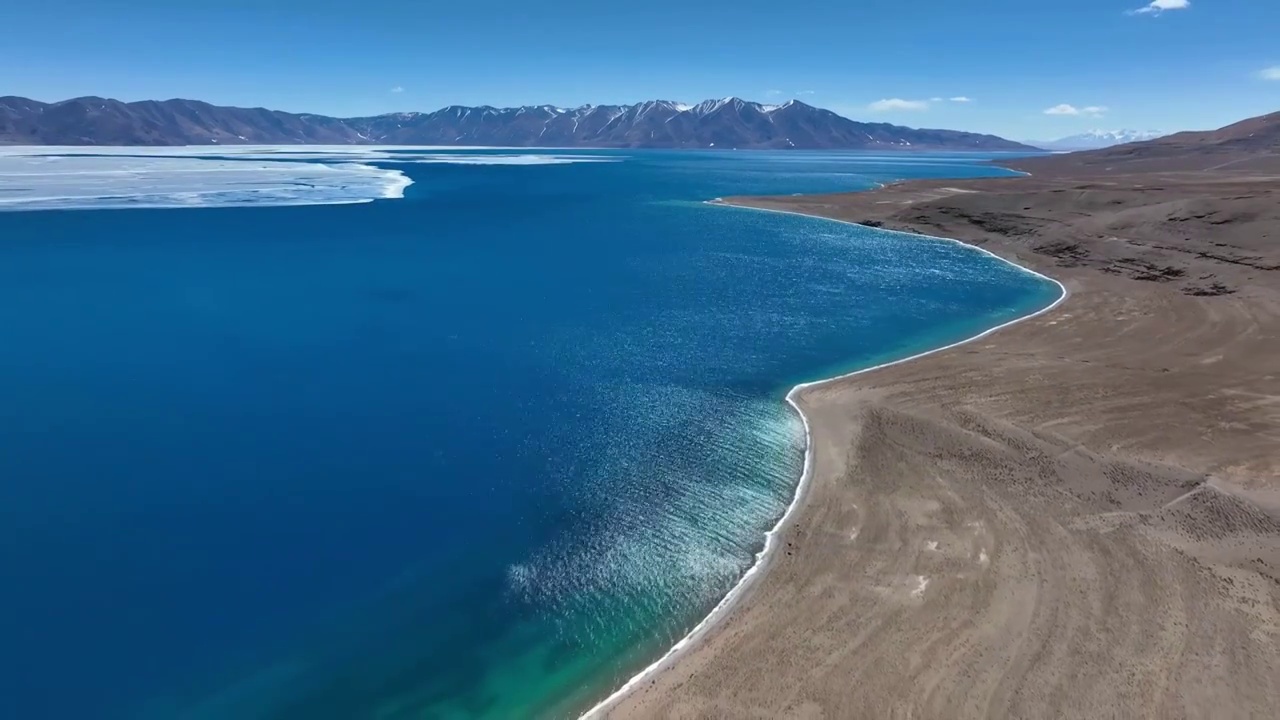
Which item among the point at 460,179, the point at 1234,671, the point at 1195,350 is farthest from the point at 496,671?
the point at 460,179

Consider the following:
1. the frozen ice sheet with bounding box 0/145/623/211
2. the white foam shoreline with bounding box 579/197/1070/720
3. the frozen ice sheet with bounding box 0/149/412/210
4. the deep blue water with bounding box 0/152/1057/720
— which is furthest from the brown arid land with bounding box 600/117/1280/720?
the frozen ice sheet with bounding box 0/149/412/210

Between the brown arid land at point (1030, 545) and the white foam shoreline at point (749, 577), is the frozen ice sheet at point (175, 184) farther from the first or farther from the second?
the brown arid land at point (1030, 545)

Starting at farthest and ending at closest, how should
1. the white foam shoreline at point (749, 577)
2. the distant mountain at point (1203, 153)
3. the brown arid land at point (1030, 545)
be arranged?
1. the distant mountain at point (1203, 153)
2. the white foam shoreline at point (749, 577)
3. the brown arid land at point (1030, 545)

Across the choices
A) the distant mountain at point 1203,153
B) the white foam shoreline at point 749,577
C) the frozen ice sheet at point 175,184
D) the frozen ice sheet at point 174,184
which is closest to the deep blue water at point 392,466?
the white foam shoreline at point 749,577

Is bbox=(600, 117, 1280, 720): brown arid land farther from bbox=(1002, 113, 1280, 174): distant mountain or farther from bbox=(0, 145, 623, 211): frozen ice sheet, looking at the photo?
bbox=(1002, 113, 1280, 174): distant mountain

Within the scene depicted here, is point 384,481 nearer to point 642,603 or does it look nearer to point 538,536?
point 538,536

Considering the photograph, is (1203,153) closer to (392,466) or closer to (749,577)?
(749,577)

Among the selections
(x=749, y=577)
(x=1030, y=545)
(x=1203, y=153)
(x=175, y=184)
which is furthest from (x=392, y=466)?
(x=1203, y=153)
